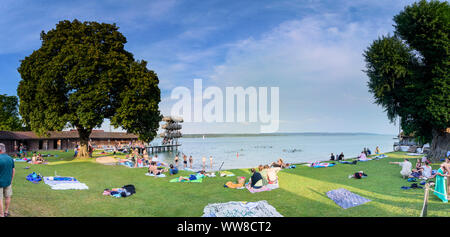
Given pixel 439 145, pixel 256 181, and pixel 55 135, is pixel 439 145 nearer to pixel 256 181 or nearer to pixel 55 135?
pixel 256 181

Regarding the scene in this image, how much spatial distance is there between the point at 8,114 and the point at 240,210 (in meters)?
62.7

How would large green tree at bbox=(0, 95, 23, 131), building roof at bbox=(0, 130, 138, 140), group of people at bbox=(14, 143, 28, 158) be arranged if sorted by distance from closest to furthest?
1. group of people at bbox=(14, 143, 28, 158)
2. building roof at bbox=(0, 130, 138, 140)
3. large green tree at bbox=(0, 95, 23, 131)

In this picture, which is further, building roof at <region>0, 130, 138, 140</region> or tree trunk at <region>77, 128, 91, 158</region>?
building roof at <region>0, 130, 138, 140</region>

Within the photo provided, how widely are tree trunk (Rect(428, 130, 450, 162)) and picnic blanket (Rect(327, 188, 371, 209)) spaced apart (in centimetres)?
1903

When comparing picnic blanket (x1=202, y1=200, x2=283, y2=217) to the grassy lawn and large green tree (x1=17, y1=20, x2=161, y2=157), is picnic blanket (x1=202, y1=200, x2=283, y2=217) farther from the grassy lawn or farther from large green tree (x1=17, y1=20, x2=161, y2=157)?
large green tree (x1=17, y1=20, x2=161, y2=157)

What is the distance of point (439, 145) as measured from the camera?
23.6 metres

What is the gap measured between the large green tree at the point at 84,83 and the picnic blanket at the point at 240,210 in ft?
59.9

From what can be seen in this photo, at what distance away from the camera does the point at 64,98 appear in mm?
25484

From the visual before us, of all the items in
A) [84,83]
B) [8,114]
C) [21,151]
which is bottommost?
[21,151]

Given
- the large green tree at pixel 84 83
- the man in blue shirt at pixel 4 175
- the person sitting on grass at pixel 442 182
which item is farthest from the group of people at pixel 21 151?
the person sitting on grass at pixel 442 182

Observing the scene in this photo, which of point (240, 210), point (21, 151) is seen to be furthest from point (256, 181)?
point (21, 151)

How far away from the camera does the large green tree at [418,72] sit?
2086 centimetres

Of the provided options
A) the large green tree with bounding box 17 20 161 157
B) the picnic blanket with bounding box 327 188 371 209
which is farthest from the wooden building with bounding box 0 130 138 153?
the picnic blanket with bounding box 327 188 371 209

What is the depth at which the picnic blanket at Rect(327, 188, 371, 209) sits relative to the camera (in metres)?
9.64
